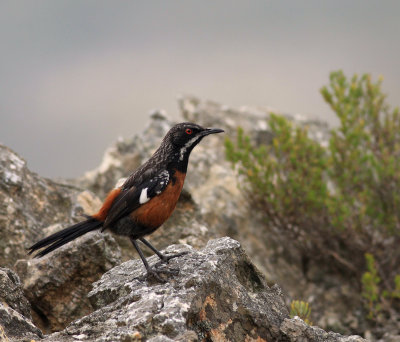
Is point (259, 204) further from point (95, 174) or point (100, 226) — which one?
point (100, 226)

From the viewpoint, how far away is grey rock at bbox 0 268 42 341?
4848 mm

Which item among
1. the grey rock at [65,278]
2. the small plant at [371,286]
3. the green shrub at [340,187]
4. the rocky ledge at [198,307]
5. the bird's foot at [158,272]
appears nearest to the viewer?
the rocky ledge at [198,307]

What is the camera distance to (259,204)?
430 inches

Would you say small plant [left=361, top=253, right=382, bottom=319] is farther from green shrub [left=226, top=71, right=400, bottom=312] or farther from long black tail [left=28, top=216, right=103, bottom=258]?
long black tail [left=28, top=216, right=103, bottom=258]

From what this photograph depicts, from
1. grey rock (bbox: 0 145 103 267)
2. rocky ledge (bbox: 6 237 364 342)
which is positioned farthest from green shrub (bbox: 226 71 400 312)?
rocky ledge (bbox: 6 237 364 342)

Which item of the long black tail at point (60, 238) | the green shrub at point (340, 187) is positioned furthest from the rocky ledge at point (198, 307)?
the green shrub at point (340, 187)

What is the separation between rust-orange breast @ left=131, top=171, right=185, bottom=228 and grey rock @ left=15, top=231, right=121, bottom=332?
3.47ft

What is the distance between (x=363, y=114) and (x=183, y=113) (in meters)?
4.76

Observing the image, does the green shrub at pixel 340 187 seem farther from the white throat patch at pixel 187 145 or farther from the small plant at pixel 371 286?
the white throat patch at pixel 187 145

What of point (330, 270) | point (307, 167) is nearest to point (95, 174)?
point (307, 167)

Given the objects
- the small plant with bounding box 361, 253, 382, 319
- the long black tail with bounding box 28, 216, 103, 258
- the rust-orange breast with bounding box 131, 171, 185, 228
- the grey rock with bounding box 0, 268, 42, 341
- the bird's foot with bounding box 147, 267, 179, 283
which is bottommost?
the small plant with bounding box 361, 253, 382, 319

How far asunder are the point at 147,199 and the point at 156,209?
129mm

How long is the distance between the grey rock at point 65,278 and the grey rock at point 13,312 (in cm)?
74

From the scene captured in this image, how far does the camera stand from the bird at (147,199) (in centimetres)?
561
